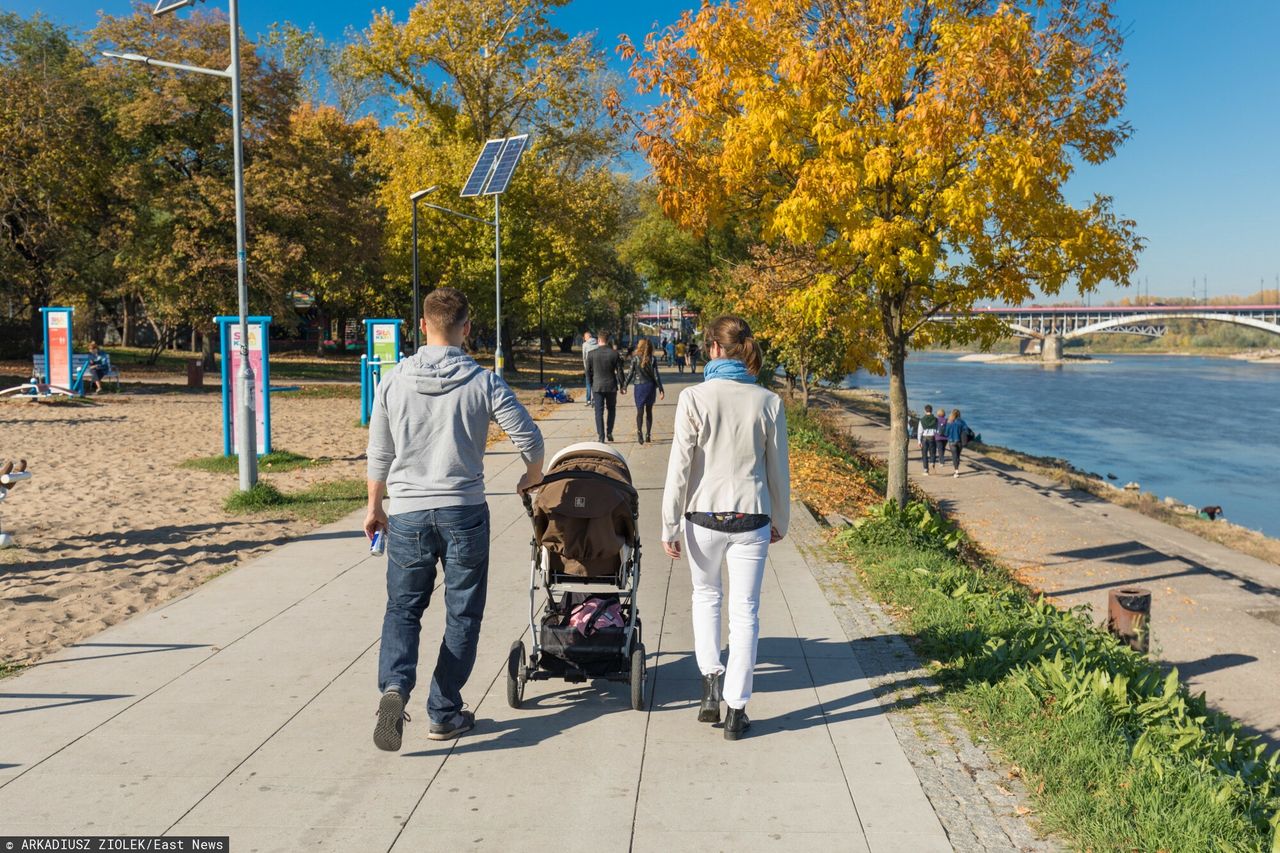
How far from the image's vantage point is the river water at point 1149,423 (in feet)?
115

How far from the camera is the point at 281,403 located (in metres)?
25.5

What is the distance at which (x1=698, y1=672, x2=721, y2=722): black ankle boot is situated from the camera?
Result: 4727 millimetres

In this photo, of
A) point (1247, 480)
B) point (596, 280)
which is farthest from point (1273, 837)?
point (596, 280)

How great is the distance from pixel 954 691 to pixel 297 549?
5763mm

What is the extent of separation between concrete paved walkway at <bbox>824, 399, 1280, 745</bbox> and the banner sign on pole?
18.7m

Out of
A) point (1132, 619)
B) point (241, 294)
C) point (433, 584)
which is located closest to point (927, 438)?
point (1132, 619)

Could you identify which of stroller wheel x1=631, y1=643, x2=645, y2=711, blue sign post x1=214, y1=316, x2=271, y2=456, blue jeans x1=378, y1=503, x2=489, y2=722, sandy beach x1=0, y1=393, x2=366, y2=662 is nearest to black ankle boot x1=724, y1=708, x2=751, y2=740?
stroller wheel x1=631, y1=643, x2=645, y2=711

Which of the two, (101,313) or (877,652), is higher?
(101,313)

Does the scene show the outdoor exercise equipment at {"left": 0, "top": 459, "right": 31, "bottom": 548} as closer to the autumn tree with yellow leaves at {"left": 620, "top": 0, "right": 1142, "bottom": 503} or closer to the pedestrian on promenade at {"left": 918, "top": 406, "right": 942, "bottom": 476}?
the autumn tree with yellow leaves at {"left": 620, "top": 0, "right": 1142, "bottom": 503}

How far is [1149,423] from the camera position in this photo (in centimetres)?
5478

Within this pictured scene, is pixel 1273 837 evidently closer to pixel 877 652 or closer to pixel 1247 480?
pixel 877 652

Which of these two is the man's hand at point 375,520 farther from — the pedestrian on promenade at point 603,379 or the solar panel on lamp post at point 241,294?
the pedestrian on promenade at point 603,379

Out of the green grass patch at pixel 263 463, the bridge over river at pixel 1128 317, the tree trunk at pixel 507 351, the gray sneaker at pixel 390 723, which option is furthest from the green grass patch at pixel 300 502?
the bridge over river at pixel 1128 317

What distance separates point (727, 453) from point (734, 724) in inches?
47.7
